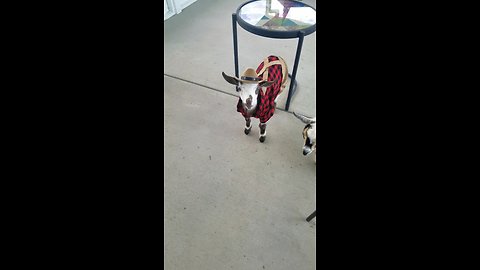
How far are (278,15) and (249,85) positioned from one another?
0.82 metres

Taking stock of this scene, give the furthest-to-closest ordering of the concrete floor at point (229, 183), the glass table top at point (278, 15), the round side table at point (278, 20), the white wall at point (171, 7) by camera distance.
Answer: the white wall at point (171, 7), the glass table top at point (278, 15), the round side table at point (278, 20), the concrete floor at point (229, 183)

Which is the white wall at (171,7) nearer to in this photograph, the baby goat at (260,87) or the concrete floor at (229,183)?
the concrete floor at (229,183)

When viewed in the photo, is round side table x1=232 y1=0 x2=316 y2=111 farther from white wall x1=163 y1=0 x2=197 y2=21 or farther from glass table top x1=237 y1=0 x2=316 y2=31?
white wall x1=163 y1=0 x2=197 y2=21

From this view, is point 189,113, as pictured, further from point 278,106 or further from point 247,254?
point 247,254

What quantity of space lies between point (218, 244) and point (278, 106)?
108cm

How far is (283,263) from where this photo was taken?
120 centimetres

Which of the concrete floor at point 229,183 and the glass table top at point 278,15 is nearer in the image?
the concrete floor at point 229,183

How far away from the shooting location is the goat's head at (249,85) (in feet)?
4.28

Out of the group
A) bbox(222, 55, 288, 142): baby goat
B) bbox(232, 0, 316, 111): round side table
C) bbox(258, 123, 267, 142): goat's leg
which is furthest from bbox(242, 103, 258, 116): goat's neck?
bbox(232, 0, 316, 111): round side table

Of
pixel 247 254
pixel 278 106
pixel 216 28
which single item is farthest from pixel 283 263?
pixel 216 28

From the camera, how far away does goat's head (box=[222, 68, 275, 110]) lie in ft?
4.28

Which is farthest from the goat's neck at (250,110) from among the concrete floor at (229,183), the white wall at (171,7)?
the white wall at (171,7)

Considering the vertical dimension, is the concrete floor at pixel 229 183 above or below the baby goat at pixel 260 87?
below

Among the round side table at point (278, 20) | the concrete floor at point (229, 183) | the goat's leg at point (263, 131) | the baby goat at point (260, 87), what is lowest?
the concrete floor at point (229, 183)
